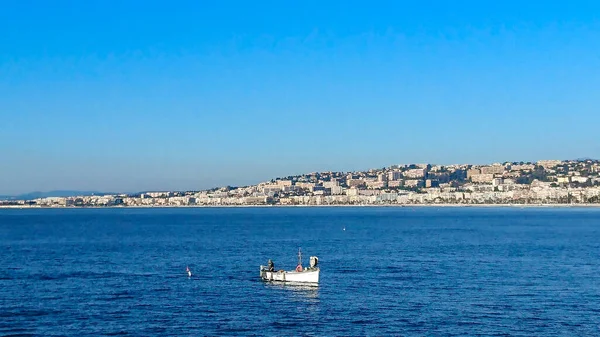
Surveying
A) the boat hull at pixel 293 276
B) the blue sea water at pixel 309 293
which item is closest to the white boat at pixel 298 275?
the boat hull at pixel 293 276

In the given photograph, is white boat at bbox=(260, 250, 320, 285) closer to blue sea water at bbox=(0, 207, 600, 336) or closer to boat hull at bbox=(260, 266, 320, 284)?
boat hull at bbox=(260, 266, 320, 284)

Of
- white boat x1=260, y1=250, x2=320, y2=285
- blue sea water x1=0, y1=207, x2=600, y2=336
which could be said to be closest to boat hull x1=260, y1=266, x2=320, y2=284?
white boat x1=260, y1=250, x2=320, y2=285

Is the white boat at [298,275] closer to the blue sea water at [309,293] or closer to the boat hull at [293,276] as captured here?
the boat hull at [293,276]

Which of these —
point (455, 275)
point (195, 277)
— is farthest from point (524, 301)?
point (195, 277)

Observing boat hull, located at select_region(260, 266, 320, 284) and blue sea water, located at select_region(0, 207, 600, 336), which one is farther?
boat hull, located at select_region(260, 266, 320, 284)

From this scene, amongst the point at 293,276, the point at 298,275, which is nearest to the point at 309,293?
the point at 298,275

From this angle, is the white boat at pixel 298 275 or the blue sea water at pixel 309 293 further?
the white boat at pixel 298 275

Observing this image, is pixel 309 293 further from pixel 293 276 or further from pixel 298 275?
pixel 293 276

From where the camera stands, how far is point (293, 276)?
56781 millimetres

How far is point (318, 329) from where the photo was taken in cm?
3897

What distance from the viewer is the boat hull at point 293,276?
55094 mm

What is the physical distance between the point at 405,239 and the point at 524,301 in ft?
182

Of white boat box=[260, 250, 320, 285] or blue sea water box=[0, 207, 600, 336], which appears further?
white boat box=[260, 250, 320, 285]

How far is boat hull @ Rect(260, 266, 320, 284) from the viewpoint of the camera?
5509 centimetres
